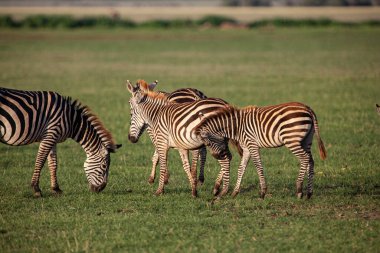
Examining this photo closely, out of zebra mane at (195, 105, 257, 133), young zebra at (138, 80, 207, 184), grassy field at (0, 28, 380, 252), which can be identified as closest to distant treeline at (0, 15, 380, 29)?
grassy field at (0, 28, 380, 252)

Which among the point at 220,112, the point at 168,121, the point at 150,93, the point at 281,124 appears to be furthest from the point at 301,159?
the point at 150,93

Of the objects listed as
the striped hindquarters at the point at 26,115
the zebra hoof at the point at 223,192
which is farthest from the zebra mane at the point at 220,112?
the striped hindquarters at the point at 26,115

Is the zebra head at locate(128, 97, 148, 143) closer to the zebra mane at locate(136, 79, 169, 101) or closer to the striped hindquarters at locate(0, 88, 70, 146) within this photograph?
the zebra mane at locate(136, 79, 169, 101)

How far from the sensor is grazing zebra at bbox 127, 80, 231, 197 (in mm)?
10789

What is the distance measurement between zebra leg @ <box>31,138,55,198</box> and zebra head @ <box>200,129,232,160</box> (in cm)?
224

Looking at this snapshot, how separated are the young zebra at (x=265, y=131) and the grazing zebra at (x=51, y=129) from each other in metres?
1.59

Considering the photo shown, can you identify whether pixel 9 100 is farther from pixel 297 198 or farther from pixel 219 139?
pixel 297 198

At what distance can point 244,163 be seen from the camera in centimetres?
1074

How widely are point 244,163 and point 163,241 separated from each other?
243 centimetres

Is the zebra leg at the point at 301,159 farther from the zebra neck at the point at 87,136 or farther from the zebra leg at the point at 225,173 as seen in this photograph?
the zebra neck at the point at 87,136

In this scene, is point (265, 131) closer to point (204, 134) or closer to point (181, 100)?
point (204, 134)

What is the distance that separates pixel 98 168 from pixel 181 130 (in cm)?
139

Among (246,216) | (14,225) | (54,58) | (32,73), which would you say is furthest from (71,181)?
(54,58)

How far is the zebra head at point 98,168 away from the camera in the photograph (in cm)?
1112
